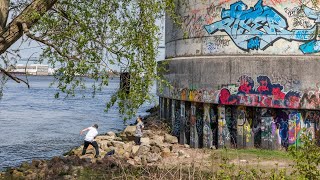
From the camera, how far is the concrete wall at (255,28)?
1788cm

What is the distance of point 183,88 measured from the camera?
20141 mm

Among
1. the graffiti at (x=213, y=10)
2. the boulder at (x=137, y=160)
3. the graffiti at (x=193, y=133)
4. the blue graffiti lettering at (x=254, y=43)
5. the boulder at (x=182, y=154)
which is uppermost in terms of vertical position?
the graffiti at (x=213, y=10)

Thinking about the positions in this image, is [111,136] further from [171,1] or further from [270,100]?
[171,1]

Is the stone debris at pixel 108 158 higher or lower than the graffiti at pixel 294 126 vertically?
lower

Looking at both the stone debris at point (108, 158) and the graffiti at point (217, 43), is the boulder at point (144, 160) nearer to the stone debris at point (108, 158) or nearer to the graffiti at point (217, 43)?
the stone debris at point (108, 158)

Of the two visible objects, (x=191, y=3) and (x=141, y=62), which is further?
(x=191, y=3)

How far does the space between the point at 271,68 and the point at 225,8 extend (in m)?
3.64

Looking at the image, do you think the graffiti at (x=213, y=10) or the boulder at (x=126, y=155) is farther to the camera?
the graffiti at (x=213, y=10)

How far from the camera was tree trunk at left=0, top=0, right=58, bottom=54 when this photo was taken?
7.94 m

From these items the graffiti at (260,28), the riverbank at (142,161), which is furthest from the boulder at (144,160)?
the graffiti at (260,28)

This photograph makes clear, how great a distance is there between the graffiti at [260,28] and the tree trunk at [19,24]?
12.0 m

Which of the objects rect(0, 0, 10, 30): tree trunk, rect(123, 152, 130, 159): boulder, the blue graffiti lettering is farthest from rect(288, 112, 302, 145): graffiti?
rect(0, 0, 10, 30): tree trunk

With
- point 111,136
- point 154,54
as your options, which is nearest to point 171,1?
point 154,54

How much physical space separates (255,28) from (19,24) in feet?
41.1
